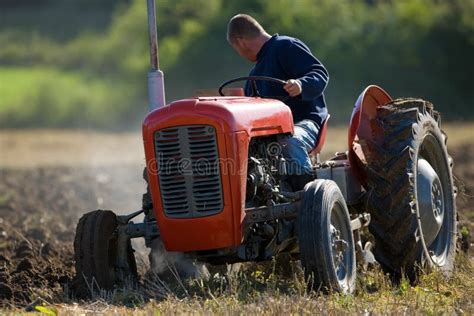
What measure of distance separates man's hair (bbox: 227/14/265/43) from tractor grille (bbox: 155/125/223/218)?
1.58 meters

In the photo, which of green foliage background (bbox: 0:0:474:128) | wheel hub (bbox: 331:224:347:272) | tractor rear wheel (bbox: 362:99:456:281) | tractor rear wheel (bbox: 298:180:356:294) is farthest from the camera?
green foliage background (bbox: 0:0:474:128)

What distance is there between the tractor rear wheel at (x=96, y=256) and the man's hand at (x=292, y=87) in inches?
57.4

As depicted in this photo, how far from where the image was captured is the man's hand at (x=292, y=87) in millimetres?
8008

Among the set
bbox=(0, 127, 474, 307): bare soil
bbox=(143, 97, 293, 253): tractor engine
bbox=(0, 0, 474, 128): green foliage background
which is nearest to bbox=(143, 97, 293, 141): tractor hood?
bbox=(143, 97, 293, 253): tractor engine

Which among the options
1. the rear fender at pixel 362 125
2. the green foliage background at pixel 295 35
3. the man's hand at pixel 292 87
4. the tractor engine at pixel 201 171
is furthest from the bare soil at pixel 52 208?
the green foliage background at pixel 295 35

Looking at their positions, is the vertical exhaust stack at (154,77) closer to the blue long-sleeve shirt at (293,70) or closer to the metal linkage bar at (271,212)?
the blue long-sleeve shirt at (293,70)

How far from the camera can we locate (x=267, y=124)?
7684mm

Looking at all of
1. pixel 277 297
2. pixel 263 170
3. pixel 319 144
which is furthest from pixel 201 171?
pixel 319 144

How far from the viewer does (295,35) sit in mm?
25688

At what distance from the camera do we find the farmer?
315 inches

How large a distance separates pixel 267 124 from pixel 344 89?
18424 millimetres

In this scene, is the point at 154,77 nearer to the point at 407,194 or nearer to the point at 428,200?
the point at 407,194

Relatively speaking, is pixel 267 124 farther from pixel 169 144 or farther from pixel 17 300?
pixel 17 300

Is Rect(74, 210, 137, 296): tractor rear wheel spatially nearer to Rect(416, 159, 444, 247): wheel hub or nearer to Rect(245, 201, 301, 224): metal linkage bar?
Rect(245, 201, 301, 224): metal linkage bar
